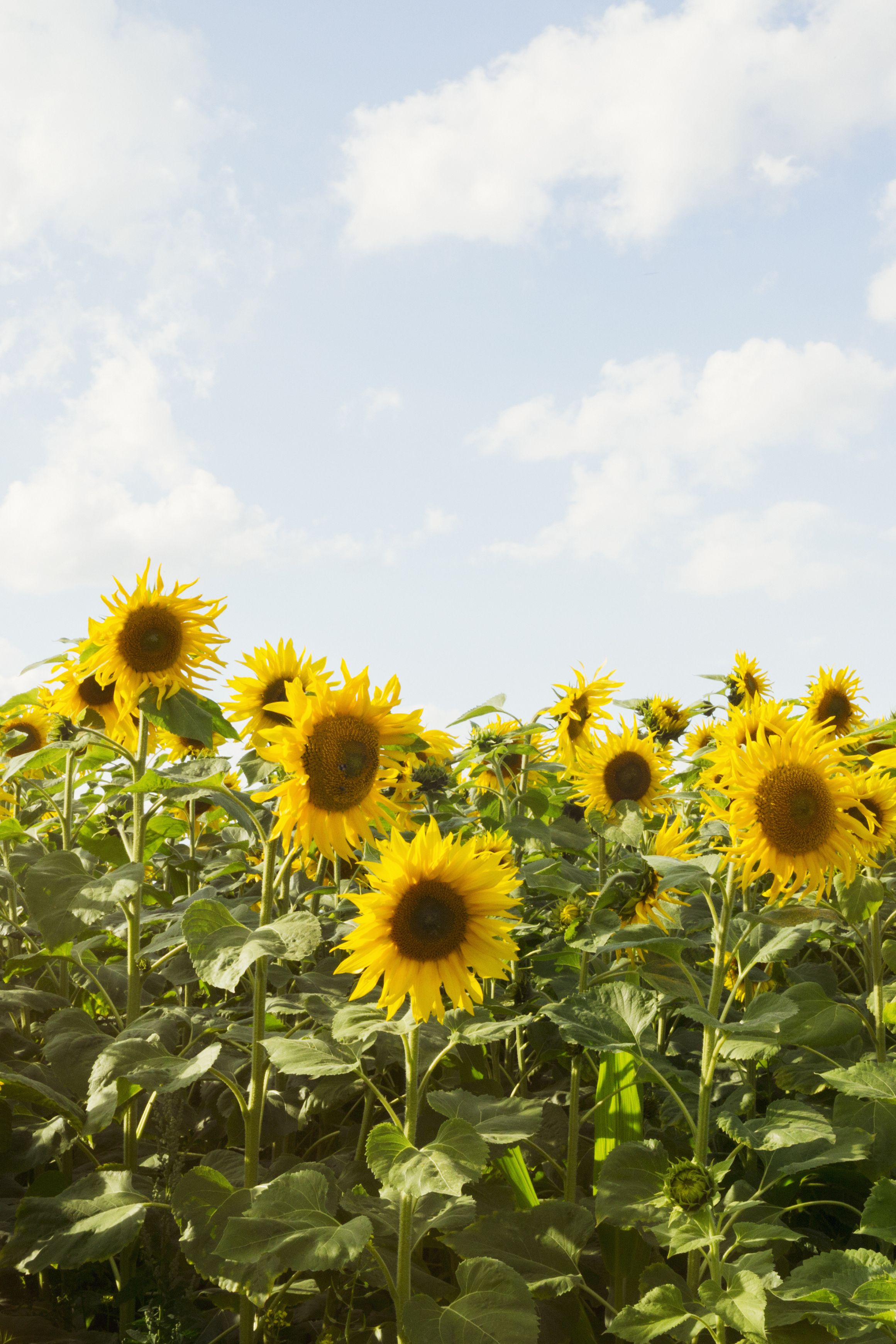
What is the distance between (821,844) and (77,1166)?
2868mm

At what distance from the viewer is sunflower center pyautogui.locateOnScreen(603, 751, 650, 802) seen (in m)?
4.52

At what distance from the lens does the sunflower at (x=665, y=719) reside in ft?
17.4

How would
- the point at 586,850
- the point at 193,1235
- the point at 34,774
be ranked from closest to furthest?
1. the point at 193,1235
2. the point at 586,850
3. the point at 34,774

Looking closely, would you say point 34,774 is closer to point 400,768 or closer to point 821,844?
point 400,768

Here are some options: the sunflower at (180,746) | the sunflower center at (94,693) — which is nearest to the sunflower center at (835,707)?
the sunflower at (180,746)

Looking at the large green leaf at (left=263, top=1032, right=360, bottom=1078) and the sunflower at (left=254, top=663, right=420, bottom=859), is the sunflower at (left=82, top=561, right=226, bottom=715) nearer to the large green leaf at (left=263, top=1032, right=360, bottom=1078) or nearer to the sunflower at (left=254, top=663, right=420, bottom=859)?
the sunflower at (left=254, top=663, right=420, bottom=859)

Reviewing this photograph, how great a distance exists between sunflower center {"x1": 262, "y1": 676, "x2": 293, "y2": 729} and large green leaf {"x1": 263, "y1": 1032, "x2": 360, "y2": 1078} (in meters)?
0.89

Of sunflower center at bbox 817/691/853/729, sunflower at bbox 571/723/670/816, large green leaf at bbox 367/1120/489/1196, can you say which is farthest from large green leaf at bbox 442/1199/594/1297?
sunflower center at bbox 817/691/853/729

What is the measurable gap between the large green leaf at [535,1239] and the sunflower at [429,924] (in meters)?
0.57

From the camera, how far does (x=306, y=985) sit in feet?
8.87

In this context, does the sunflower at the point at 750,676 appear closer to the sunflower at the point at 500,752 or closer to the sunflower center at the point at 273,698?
the sunflower at the point at 500,752

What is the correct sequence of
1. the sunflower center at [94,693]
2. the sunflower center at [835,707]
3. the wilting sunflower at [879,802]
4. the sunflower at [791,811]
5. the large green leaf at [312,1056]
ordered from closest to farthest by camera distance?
the large green leaf at [312,1056], the sunflower at [791,811], the wilting sunflower at [879,802], the sunflower center at [94,693], the sunflower center at [835,707]

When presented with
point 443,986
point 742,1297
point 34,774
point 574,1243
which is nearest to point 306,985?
point 443,986

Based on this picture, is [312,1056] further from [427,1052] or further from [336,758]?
[336,758]
